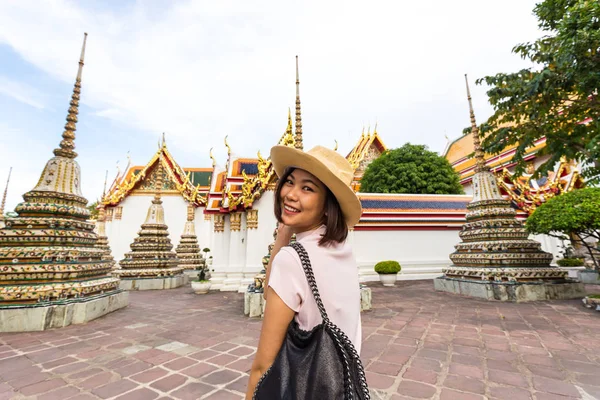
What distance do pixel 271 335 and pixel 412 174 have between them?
579 inches

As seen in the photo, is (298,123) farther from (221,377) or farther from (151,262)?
(151,262)

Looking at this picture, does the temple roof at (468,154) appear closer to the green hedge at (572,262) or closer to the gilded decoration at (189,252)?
the green hedge at (572,262)

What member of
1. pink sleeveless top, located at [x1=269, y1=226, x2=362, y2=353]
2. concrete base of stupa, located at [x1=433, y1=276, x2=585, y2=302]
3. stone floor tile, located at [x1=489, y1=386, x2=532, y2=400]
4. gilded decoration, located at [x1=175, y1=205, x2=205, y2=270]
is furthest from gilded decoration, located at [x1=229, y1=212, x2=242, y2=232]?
pink sleeveless top, located at [x1=269, y1=226, x2=362, y2=353]

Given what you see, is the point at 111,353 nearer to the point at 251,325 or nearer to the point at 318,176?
the point at 251,325

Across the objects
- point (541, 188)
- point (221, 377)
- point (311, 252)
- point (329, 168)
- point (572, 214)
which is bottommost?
point (221, 377)

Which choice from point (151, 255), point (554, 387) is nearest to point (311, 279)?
point (554, 387)

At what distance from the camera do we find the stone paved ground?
224 centimetres

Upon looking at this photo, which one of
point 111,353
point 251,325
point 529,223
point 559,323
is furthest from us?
point 529,223

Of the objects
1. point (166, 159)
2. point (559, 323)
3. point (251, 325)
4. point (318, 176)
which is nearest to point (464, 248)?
point (559, 323)

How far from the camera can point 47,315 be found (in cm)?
410

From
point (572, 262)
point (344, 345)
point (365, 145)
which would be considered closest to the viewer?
point (344, 345)

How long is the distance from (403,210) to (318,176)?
429 inches

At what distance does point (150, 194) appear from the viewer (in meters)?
18.4

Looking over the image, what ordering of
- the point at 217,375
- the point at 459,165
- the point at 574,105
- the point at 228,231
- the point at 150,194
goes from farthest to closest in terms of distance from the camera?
the point at 459,165 → the point at 150,194 → the point at 228,231 → the point at 574,105 → the point at 217,375
